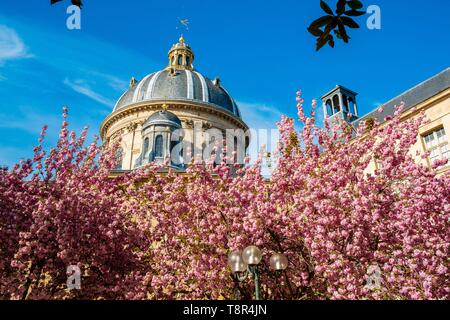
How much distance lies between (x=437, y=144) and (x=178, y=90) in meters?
30.9

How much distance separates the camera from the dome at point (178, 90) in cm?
4347

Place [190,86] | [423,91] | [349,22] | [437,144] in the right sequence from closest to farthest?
[349,22] → [437,144] → [423,91] → [190,86]

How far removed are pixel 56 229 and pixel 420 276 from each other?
35.0 ft

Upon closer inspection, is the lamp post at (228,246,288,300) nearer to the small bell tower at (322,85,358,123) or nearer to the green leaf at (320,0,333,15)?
the green leaf at (320,0,333,15)

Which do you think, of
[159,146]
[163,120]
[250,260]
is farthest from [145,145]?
[250,260]

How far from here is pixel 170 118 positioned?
3712 centimetres

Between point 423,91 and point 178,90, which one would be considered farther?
point 178,90

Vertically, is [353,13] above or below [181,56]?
below

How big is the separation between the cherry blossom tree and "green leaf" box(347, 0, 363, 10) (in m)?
7.02

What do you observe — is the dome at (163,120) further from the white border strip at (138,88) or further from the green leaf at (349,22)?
the green leaf at (349,22)

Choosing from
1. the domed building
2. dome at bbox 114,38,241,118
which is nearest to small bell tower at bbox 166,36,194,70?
dome at bbox 114,38,241,118

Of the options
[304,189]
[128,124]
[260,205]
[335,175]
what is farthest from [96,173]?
[128,124]

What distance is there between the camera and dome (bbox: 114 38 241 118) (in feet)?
143

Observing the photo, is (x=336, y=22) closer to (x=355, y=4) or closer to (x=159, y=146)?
(x=355, y=4)
